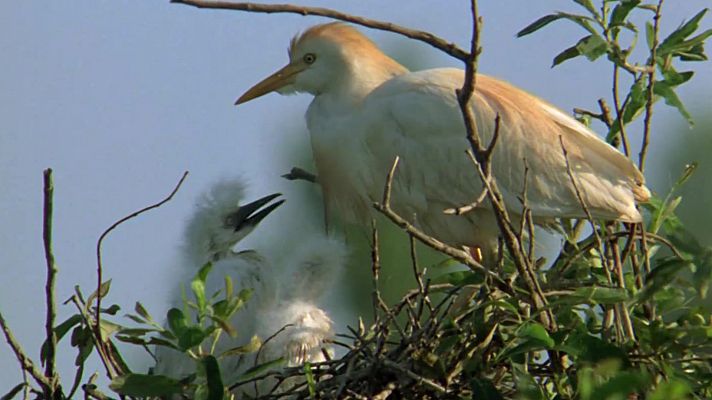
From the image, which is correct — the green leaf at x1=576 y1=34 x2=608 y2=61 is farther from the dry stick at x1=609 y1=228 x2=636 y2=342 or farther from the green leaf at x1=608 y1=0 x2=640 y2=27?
the dry stick at x1=609 y1=228 x2=636 y2=342

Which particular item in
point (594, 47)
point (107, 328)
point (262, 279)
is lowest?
point (262, 279)

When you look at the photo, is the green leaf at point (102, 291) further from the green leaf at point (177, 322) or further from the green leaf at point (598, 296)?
the green leaf at point (598, 296)

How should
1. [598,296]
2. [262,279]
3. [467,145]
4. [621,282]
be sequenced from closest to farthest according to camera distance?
[598,296] → [621,282] → [262,279] → [467,145]

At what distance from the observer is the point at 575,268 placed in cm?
262

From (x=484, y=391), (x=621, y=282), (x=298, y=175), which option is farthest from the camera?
(x=298, y=175)

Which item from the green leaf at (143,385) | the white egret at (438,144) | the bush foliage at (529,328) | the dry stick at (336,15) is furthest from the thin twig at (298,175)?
the dry stick at (336,15)

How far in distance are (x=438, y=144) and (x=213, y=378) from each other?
4.49 ft

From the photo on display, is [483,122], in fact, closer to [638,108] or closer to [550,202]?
[550,202]

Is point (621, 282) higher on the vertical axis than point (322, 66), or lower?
lower

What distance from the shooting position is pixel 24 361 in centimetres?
204

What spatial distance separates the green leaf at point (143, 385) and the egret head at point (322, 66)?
1.52 metres

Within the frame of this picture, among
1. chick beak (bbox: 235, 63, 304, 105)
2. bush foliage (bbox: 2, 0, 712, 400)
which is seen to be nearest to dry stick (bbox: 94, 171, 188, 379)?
bush foliage (bbox: 2, 0, 712, 400)

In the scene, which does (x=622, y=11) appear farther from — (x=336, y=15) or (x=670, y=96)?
(x=336, y=15)

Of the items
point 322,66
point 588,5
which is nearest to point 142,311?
point 588,5
